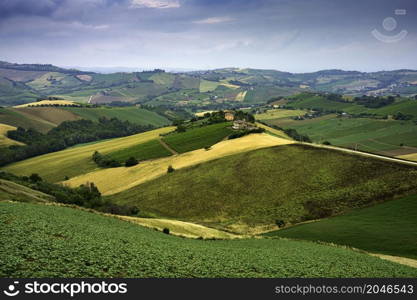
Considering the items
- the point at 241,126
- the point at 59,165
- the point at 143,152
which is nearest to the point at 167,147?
the point at 143,152

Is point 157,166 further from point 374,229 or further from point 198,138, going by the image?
point 374,229

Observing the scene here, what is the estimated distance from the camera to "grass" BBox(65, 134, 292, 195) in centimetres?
11600

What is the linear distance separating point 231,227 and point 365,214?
25.7 m

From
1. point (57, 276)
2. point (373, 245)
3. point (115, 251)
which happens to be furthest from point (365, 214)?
point (57, 276)

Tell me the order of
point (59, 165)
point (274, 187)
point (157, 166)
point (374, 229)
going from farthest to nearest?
point (59, 165), point (157, 166), point (274, 187), point (374, 229)

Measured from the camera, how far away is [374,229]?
181 ft

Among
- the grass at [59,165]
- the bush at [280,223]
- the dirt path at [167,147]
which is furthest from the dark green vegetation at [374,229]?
the grass at [59,165]

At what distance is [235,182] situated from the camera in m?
92.3

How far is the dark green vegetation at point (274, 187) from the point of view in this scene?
72188mm

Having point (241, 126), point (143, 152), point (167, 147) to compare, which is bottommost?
point (143, 152)

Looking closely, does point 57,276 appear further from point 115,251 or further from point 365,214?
point 365,214

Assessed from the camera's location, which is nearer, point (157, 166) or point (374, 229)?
point (374, 229)

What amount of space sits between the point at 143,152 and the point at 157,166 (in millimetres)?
27915

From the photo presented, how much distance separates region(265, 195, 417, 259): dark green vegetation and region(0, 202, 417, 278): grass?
8442 mm
